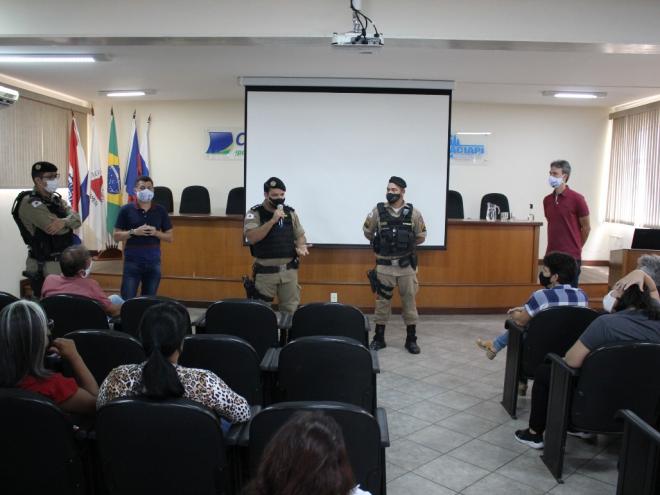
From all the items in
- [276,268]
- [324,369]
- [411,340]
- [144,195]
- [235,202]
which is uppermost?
[144,195]

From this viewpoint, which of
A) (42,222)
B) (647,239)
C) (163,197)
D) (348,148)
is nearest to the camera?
(42,222)

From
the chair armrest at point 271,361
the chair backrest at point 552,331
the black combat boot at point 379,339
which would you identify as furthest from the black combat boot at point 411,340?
the chair armrest at point 271,361

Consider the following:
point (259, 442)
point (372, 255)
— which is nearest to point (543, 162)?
point (372, 255)

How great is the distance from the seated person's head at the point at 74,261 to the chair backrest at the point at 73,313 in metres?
0.25

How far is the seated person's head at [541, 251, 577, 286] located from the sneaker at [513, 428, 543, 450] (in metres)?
0.93

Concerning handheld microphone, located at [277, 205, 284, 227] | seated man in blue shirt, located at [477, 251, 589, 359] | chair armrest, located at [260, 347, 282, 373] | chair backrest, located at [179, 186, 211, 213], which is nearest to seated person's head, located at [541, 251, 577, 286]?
seated man in blue shirt, located at [477, 251, 589, 359]

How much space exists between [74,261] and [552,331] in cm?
300

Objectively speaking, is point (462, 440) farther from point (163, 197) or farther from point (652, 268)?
Answer: point (163, 197)

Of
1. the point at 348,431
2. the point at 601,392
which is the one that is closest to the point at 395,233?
the point at 601,392

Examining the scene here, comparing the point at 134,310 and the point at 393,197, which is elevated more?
the point at 393,197

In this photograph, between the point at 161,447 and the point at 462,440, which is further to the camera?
the point at 462,440

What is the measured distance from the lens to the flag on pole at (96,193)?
8625 mm

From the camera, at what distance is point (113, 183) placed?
8938mm

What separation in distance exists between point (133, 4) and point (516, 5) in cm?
316
